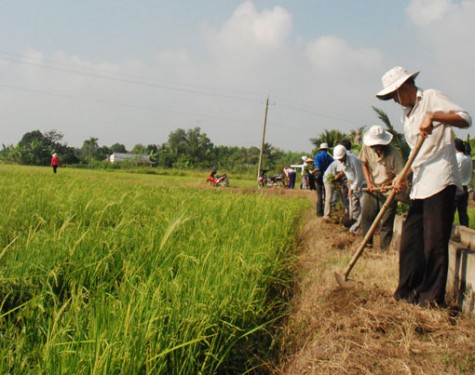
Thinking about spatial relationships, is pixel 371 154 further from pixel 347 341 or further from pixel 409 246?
pixel 347 341

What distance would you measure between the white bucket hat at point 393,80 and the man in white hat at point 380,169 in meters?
1.57

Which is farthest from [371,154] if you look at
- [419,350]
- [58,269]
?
[58,269]

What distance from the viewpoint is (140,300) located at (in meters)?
2.05

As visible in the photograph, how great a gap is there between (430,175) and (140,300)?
1.87 meters

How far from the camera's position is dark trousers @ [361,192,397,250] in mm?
4742

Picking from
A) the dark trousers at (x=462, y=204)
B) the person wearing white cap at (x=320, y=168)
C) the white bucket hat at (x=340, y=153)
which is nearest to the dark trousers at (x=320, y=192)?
the person wearing white cap at (x=320, y=168)

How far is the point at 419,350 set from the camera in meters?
2.22

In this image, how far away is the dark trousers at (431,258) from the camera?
2.73 metres

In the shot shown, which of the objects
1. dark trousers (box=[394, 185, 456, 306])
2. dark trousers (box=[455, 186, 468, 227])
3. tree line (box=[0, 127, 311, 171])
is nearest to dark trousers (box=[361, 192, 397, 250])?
dark trousers (box=[455, 186, 468, 227])

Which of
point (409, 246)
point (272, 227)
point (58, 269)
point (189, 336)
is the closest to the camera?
point (189, 336)

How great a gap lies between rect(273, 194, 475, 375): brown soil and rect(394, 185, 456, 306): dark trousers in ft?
0.39

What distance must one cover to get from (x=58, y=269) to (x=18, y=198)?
3266 mm

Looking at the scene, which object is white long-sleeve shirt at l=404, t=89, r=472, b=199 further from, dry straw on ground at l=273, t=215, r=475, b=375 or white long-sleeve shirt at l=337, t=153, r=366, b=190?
white long-sleeve shirt at l=337, t=153, r=366, b=190

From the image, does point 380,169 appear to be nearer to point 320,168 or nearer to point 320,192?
point 320,168
